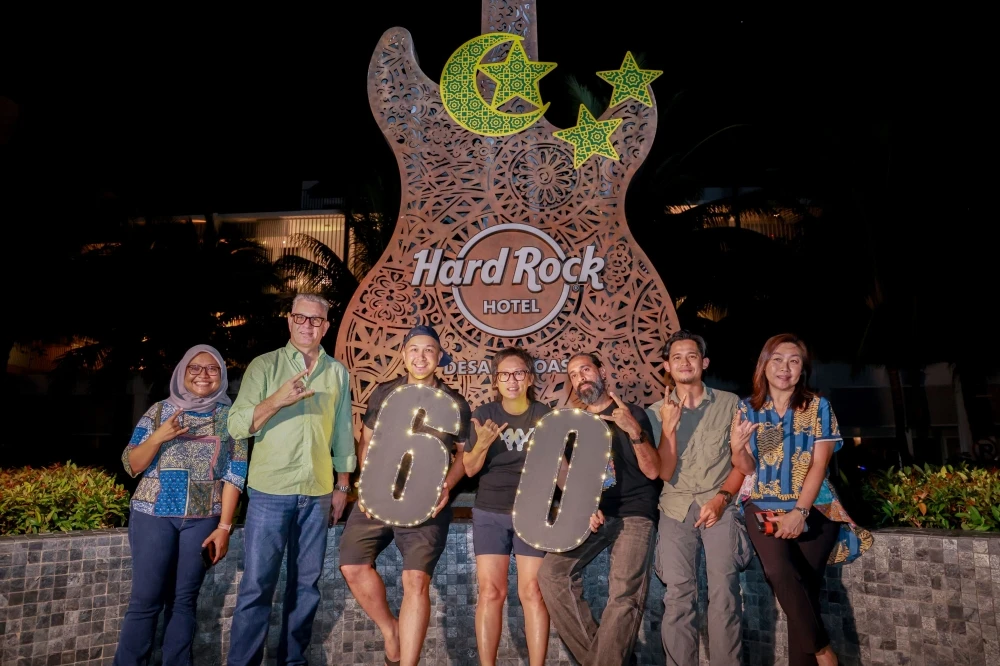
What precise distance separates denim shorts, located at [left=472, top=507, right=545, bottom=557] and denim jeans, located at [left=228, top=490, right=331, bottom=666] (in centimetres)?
90

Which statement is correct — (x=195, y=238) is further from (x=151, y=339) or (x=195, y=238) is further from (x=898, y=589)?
(x=898, y=589)

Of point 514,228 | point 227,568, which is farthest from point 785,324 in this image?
point 227,568

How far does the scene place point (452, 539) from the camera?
513 centimetres

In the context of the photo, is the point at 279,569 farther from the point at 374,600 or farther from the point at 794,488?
the point at 794,488

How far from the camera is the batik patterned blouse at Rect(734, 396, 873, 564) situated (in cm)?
419

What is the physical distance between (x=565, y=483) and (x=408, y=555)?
0.95 metres

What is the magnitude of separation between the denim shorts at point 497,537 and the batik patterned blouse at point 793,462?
1.25m

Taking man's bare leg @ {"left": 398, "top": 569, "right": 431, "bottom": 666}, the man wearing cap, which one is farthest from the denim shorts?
man's bare leg @ {"left": 398, "top": 569, "right": 431, "bottom": 666}

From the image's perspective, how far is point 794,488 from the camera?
418 centimetres

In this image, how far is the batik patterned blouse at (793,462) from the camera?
419 cm

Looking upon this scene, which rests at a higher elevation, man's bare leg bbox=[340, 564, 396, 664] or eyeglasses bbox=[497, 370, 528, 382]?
eyeglasses bbox=[497, 370, 528, 382]

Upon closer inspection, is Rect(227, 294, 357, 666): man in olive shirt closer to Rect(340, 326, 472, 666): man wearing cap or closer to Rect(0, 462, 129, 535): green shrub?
Rect(340, 326, 472, 666): man wearing cap

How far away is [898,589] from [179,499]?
154 inches

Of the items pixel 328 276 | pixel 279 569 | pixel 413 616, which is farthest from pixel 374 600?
pixel 328 276
